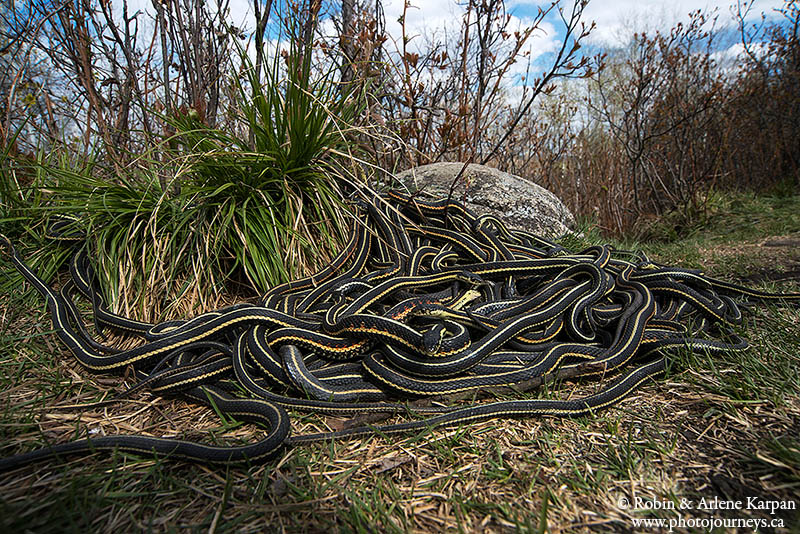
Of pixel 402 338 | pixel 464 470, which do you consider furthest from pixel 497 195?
pixel 464 470

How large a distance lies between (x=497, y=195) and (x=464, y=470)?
14.4 ft

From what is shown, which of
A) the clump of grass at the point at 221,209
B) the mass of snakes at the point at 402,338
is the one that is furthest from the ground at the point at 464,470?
the clump of grass at the point at 221,209

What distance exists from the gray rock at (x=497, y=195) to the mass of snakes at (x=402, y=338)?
1511 millimetres

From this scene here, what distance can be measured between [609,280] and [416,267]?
1880 millimetres

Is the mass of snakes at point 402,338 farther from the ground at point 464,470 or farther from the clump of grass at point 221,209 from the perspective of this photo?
the clump of grass at point 221,209

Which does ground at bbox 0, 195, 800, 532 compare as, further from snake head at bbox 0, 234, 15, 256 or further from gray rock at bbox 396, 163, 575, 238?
gray rock at bbox 396, 163, 575, 238

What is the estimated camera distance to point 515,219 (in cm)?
555

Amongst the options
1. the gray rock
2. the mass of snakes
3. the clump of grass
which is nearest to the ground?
the mass of snakes

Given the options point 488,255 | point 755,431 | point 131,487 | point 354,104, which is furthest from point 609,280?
point 131,487

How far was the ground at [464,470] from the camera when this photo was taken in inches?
61.4

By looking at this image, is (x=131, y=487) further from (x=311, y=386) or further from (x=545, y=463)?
(x=545, y=463)

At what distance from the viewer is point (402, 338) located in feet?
8.68

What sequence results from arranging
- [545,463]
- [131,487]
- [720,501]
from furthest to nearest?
[545,463]
[131,487]
[720,501]

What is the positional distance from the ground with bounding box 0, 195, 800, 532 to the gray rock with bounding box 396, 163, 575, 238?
3.22m
